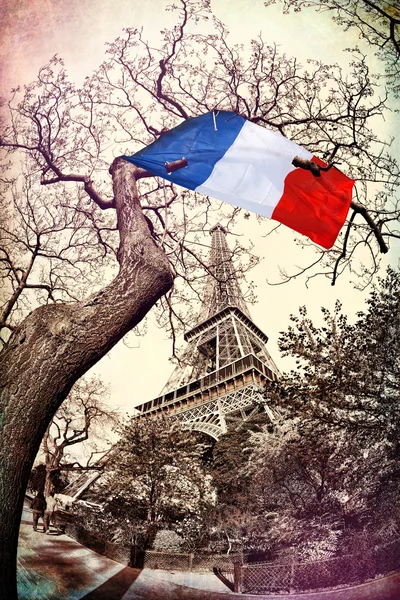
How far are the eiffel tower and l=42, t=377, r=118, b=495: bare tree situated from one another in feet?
1.39

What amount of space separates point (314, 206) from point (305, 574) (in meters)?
3.17

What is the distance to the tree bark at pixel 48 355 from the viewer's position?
214 centimetres

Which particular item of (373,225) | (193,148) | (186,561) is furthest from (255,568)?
(193,148)

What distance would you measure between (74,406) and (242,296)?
2.10m

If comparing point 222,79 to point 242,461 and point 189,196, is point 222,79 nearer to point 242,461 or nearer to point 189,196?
point 189,196

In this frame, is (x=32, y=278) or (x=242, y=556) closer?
(x=242, y=556)

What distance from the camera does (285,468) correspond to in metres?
4.05

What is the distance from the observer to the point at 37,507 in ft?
12.8

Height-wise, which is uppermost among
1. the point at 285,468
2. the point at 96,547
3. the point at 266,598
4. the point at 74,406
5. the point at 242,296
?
the point at 242,296

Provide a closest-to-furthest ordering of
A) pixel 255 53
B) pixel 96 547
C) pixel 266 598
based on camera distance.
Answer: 1. pixel 266 598
2. pixel 96 547
3. pixel 255 53

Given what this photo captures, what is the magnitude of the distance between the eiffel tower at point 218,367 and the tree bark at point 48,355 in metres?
1.62

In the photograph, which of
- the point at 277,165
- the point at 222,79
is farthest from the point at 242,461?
the point at 222,79

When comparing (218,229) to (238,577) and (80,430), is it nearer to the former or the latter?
(80,430)

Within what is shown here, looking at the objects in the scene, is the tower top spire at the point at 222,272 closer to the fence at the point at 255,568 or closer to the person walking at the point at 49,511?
the fence at the point at 255,568
